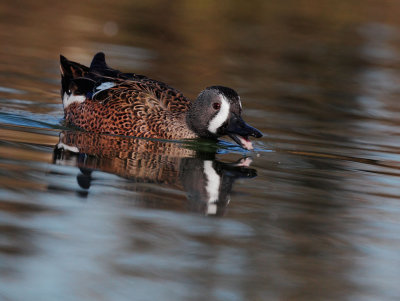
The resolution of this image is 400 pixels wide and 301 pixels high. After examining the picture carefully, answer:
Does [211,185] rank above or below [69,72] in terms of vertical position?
below

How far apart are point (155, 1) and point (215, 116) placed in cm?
1367

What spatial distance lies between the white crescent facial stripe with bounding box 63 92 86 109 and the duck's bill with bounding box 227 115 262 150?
181 cm

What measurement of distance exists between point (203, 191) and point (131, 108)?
2505mm

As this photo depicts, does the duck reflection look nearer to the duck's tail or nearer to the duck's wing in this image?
the duck's wing

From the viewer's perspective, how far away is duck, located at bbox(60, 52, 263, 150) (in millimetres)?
9109

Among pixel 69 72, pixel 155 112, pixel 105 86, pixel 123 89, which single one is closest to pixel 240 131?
pixel 155 112

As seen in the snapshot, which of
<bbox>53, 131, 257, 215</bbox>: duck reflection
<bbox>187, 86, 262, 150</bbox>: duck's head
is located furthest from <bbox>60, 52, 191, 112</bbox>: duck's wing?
<bbox>53, 131, 257, 215</bbox>: duck reflection

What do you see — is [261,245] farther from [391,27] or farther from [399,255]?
[391,27]

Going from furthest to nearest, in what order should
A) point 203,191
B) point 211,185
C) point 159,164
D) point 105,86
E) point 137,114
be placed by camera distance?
point 105,86, point 137,114, point 159,164, point 211,185, point 203,191

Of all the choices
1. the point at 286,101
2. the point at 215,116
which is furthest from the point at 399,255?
the point at 286,101

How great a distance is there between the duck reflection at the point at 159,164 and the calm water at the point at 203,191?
0.08 feet

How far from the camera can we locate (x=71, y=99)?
32.9 ft

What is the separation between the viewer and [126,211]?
618 centimetres

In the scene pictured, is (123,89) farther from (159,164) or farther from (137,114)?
(159,164)
